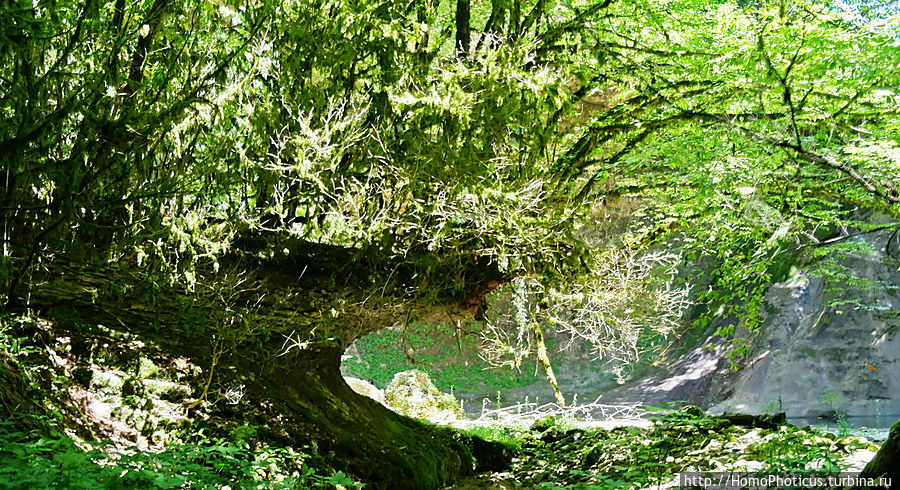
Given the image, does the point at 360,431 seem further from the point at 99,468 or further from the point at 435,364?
the point at 435,364

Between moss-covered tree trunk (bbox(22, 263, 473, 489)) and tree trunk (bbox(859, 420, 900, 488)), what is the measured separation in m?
4.23

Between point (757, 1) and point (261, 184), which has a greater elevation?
point (757, 1)

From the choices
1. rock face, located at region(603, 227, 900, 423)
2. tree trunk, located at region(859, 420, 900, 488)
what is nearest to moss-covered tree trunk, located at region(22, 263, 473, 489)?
tree trunk, located at region(859, 420, 900, 488)

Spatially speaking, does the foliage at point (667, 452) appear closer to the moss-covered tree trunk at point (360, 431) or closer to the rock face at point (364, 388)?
the moss-covered tree trunk at point (360, 431)

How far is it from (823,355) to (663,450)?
10513 mm

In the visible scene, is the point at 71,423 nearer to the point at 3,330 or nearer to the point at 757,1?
the point at 3,330

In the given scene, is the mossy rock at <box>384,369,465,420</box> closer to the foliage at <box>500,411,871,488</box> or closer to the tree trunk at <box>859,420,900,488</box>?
the foliage at <box>500,411,871,488</box>

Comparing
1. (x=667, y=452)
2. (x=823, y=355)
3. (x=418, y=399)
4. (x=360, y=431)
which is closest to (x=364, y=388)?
(x=418, y=399)

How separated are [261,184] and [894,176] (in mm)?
5431

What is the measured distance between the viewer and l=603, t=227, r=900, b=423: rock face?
47.5 feet

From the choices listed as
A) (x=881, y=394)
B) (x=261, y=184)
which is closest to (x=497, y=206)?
(x=261, y=184)

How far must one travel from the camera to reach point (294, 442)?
6281 millimetres

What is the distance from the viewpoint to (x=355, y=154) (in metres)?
6.12

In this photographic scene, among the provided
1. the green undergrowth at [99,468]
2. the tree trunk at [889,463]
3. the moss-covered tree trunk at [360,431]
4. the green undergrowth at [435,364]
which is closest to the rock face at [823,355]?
the moss-covered tree trunk at [360,431]
